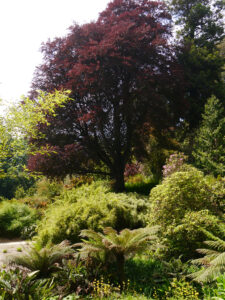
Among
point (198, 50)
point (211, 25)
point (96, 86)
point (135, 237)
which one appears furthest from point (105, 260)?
point (211, 25)

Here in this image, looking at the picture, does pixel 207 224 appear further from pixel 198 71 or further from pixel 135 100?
pixel 198 71

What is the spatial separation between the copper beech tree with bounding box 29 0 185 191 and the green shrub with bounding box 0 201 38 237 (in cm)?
147

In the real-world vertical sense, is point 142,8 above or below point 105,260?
above

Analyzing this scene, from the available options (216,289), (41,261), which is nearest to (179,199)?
(216,289)

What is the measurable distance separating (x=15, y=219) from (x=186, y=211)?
590 cm

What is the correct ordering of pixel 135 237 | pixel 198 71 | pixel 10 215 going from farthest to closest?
pixel 198 71
pixel 10 215
pixel 135 237

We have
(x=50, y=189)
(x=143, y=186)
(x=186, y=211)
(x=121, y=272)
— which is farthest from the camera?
(x=50, y=189)

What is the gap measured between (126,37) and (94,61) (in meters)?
1.47

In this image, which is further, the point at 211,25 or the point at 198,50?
the point at 211,25

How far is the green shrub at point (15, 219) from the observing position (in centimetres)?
805

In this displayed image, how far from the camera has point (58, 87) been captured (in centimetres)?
983

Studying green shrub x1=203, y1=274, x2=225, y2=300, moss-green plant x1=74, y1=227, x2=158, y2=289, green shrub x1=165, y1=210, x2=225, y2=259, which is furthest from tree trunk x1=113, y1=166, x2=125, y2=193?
green shrub x1=203, y1=274, x2=225, y2=300

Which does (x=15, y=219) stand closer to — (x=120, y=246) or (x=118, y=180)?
(x=118, y=180)

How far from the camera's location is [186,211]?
4.86m
